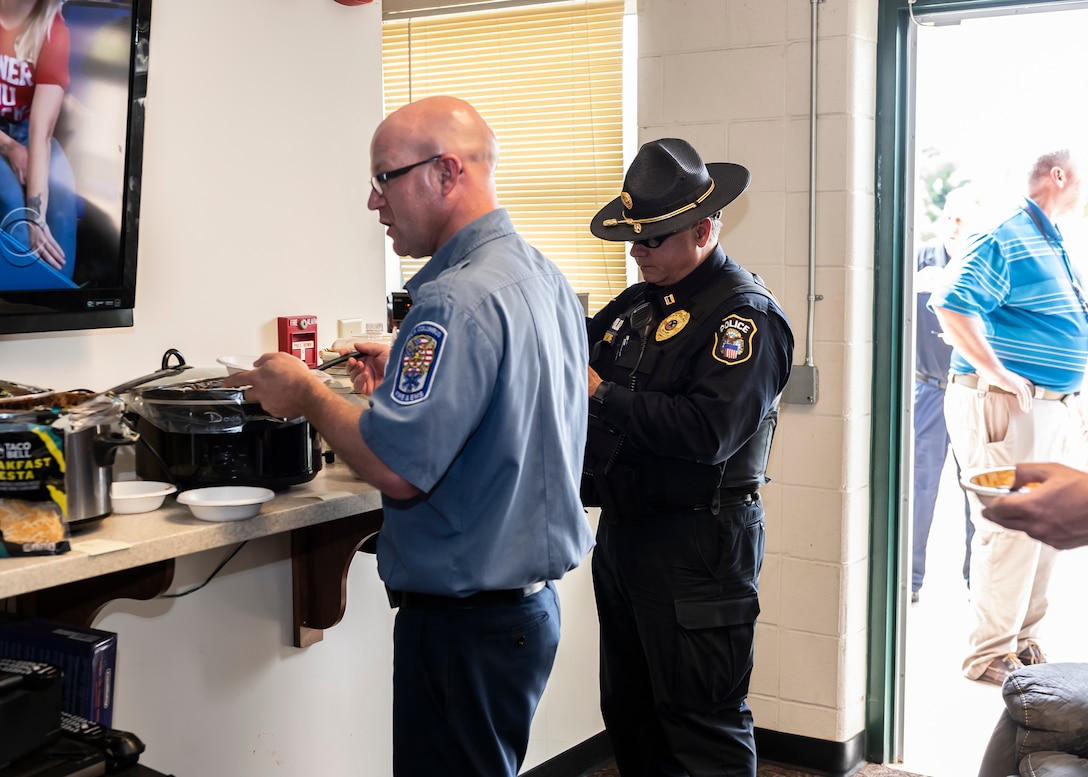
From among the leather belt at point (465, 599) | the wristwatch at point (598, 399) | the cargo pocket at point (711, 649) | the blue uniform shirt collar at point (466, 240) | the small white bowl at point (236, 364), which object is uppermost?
the blue uniform shirt collar at point (466, 240)

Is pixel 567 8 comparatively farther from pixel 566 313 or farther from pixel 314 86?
pixel 566 313

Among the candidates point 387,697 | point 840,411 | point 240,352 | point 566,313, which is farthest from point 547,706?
point 566,313

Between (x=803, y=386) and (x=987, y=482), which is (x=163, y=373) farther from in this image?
(x=803, y=386)

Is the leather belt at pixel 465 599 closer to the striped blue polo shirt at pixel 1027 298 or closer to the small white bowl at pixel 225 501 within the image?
the small white bowl at pixel 225 501

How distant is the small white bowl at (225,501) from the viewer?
1.68 meters

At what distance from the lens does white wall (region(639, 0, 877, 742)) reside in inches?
118

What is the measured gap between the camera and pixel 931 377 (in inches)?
131

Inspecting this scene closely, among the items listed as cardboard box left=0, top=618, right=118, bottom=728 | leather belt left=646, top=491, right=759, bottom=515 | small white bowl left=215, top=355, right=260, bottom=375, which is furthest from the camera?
leather belt left=646, top=491, right=759, bottom=515

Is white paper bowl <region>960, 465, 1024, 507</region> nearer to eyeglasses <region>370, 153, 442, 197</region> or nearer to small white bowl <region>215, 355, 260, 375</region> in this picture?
eyeglasses <region>370, 153, 442, 197</region>

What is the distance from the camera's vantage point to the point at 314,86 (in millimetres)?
2402

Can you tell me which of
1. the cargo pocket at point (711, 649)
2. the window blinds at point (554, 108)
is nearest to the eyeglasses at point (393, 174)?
the cargo pocket at point (711, 649)

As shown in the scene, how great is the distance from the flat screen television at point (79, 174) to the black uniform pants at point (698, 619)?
1170 mm

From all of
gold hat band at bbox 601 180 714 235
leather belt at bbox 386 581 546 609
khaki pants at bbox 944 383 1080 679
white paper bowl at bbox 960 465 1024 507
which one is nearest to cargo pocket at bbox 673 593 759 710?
leather belt at bbox 386 581 546 609

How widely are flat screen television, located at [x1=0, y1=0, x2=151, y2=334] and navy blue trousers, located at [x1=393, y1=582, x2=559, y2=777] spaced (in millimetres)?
780
